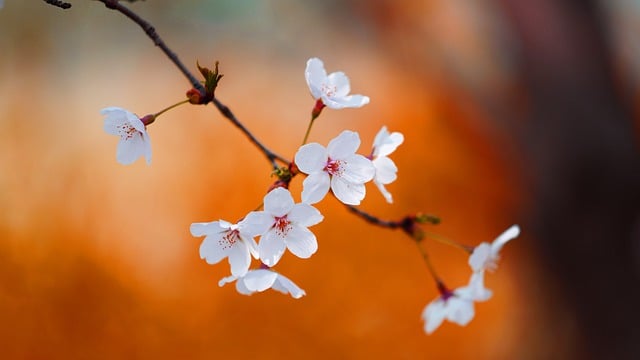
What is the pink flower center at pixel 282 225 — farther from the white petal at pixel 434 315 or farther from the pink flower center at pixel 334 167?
the white petal at pixel 434 315

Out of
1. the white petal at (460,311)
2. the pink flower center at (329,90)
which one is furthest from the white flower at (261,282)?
the white petal at (460,311)

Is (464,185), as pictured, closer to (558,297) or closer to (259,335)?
(558,297)

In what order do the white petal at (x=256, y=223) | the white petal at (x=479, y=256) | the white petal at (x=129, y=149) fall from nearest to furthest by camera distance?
the white petal at (x=256, y=223)
the white petal at (x=129, y=149)
the white petal at (x=479, y=256)

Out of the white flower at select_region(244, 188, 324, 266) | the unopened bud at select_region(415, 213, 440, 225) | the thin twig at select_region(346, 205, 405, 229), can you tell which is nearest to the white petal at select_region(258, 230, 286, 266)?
the white flower at select_region(244, 188, 324, 266)

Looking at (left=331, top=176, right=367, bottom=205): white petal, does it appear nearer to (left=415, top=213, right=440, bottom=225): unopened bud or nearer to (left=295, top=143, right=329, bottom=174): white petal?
(left=295, top=143, right=329, bottom=174): white petal

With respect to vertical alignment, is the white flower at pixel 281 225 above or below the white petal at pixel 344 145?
below

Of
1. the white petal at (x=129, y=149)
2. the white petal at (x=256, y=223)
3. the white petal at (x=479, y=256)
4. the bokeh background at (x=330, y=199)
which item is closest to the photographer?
the white petal at (x=256, y=223)
